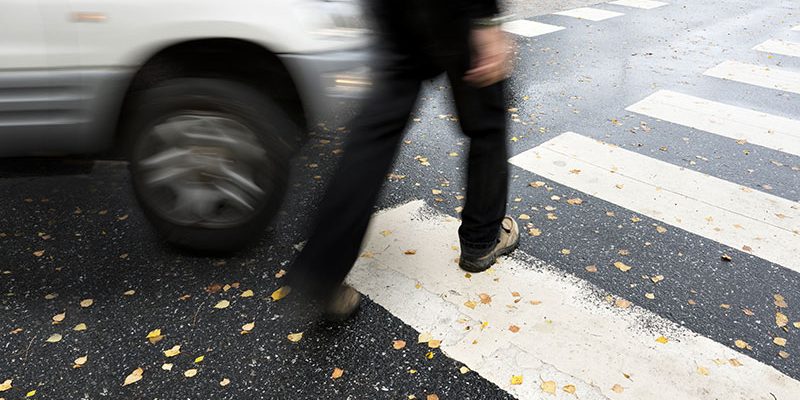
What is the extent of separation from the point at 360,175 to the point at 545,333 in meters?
1.14

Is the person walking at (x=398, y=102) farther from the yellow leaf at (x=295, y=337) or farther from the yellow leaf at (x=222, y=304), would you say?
the yellow leaf at (x=222, y=304)

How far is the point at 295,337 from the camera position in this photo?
288 cm

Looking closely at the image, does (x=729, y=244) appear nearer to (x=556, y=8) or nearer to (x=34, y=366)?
(x=34, y=366)

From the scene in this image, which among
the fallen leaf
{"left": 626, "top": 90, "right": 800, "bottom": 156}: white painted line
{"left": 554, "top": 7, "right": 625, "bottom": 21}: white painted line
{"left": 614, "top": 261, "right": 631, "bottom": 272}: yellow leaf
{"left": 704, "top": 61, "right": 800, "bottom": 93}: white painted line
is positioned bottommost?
{"left": 554, "top": 7, "right": 625, "bottom": 21}: white painted line

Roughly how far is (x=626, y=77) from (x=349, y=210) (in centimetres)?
523

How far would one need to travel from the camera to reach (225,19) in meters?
2.91

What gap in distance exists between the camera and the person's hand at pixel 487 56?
2.44 m

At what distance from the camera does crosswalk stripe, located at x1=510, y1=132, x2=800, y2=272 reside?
3.79m

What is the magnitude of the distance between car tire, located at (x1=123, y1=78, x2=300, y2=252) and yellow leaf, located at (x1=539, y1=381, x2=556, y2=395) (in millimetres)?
1616

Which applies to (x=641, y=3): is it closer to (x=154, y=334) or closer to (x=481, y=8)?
(x=481, y=8)

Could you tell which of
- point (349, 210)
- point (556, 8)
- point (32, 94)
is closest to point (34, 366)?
point (32, 94)

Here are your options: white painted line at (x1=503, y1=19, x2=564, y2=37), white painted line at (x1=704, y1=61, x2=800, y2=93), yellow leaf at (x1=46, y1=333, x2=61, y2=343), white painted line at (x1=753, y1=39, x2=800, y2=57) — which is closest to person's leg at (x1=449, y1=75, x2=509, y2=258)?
yellow leaf at (x1=46, y1=333, x2=61, y2=343)

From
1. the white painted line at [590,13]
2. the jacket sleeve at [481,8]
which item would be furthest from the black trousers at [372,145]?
the white painted line at [590,13]

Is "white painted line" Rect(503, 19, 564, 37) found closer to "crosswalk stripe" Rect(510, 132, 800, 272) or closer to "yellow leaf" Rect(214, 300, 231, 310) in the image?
"crosswalk stripe" Rect(510, 132, 800, 272)
